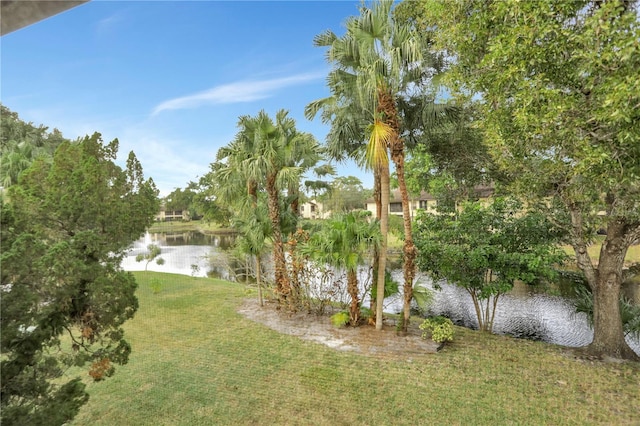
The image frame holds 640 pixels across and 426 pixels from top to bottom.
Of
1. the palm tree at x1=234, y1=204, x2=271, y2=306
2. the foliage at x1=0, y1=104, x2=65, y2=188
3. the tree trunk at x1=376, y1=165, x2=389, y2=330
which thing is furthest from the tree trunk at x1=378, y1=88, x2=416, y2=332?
the foliage at x1=0, y1=104, x2=65, y2=188

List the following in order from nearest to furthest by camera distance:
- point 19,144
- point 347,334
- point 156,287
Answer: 1. point 347,334
2. point 19,144
3. point 156,287

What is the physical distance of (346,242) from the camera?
6.20m

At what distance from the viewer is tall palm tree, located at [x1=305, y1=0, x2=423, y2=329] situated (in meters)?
5.39

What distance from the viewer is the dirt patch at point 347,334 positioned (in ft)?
18.6

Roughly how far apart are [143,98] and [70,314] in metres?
4.77

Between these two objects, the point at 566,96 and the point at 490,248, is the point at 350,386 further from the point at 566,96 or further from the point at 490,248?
the point at 566,96

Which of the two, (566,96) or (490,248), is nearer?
(566,96)

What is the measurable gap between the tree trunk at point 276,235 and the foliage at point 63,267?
11.6ft

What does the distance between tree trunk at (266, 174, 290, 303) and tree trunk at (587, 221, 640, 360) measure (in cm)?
614

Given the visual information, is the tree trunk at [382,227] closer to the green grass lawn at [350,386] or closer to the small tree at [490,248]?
the small tree at [490,248]

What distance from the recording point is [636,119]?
288 centimetres

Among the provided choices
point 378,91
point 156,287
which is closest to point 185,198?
point 156,287

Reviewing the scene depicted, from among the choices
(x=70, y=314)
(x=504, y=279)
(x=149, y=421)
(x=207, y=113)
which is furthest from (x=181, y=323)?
(x=504, y=279)

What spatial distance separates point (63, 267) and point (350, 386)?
3898mm
